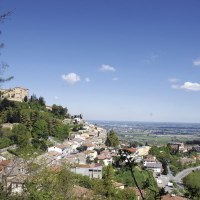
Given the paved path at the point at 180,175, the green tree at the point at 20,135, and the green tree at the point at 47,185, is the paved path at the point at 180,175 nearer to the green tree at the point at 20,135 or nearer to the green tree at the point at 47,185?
the green tree at the point at 20,135

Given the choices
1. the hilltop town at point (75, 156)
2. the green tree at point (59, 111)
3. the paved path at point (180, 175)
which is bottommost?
the paved path at point (180, 175)

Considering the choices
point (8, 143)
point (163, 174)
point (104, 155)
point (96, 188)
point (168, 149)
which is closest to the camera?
point (96, 188)

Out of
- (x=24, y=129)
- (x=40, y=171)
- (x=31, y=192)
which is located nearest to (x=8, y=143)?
(x=24, y=129)

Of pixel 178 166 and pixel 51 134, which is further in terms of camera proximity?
pixel 178 166

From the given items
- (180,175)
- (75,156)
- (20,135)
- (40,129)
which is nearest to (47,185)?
(20,135)

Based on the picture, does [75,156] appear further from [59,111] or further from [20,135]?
[59,111]

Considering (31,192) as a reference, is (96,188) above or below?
below

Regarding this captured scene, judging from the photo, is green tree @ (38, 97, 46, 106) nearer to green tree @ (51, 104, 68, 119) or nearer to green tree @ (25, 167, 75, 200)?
green tree @ (51, 104, 68, 119)

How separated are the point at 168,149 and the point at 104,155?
107ft

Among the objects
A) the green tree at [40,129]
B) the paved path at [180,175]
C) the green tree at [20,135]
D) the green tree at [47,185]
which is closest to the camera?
the green tree at [47,185]

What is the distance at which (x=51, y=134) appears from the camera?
60781mm

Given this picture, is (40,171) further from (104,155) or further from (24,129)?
(104,155)

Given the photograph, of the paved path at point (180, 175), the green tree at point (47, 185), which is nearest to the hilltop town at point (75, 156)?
the paved path at point (180, 175)

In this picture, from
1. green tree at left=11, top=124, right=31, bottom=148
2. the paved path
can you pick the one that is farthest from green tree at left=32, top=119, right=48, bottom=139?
the paved path
